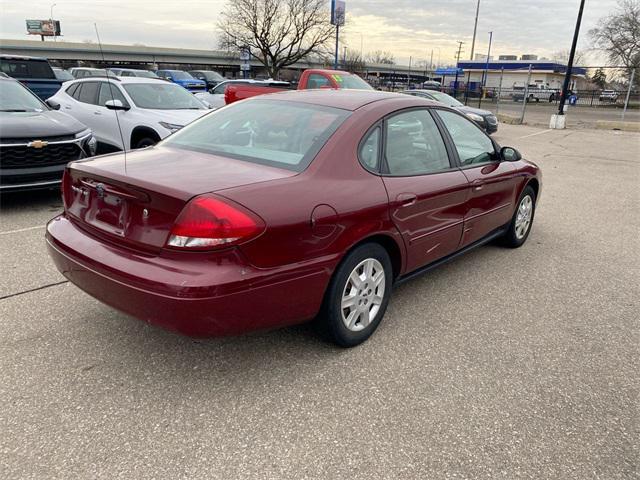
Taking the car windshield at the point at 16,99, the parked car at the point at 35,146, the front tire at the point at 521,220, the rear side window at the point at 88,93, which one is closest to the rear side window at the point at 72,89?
the rear side window at the point at 88,93

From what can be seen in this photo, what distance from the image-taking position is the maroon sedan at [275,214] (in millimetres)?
2381

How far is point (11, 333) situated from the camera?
3.17 meters

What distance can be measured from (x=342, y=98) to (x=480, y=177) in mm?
1365

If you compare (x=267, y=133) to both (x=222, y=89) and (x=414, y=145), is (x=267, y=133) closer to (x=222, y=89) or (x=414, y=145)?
(x=414, y=145)

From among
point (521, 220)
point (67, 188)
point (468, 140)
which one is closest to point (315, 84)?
point (521, 220)

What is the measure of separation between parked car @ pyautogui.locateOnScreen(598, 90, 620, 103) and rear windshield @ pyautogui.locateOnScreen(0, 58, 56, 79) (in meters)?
35.6

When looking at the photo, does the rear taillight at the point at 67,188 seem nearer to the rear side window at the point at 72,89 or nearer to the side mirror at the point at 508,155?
the side mirror at the point at 508,155

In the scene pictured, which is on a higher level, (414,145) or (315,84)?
(315,84)

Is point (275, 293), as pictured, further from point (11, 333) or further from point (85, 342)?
point (11, 333)

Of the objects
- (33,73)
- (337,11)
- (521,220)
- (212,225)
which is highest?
(337,11)

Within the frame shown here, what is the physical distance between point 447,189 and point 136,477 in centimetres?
266

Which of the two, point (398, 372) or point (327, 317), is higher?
point (327, 317)

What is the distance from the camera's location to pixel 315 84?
1315cm

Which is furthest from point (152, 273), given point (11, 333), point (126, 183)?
point (11, 333)
